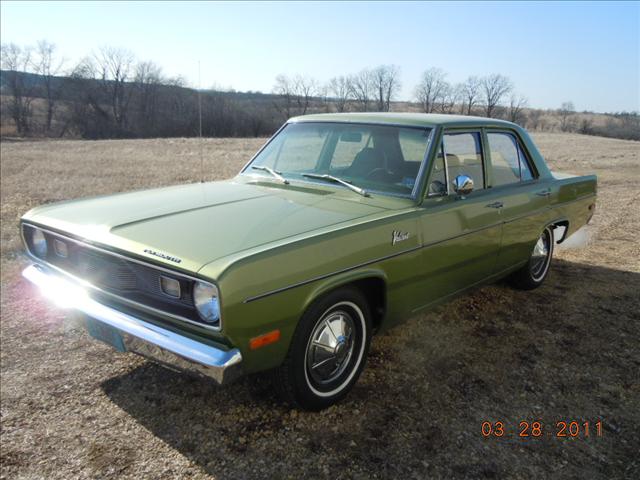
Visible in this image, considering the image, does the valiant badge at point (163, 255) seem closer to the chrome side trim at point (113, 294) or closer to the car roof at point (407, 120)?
the chrome side trim at point (113, 294)

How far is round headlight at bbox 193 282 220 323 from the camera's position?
2.36 metres

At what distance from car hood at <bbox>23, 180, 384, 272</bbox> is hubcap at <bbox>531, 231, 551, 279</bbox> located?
2.45 m

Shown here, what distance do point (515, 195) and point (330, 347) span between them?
7.65 ft

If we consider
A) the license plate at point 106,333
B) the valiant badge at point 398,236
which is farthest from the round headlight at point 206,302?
the valiant badge at point 398,236

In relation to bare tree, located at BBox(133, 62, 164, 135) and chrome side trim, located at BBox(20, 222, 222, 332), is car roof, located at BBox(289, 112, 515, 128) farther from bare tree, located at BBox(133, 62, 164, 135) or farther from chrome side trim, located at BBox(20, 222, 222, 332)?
bare tree, located at BBox(133, 62, 164, 135)

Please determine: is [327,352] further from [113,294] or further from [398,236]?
[113,294]

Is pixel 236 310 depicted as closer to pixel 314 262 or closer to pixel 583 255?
pixel 314 262

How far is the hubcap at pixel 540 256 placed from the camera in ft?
16.3

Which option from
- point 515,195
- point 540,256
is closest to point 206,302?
point 515,195

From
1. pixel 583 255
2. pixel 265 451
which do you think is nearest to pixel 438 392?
pixel 265 451

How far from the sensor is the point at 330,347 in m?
2.94
